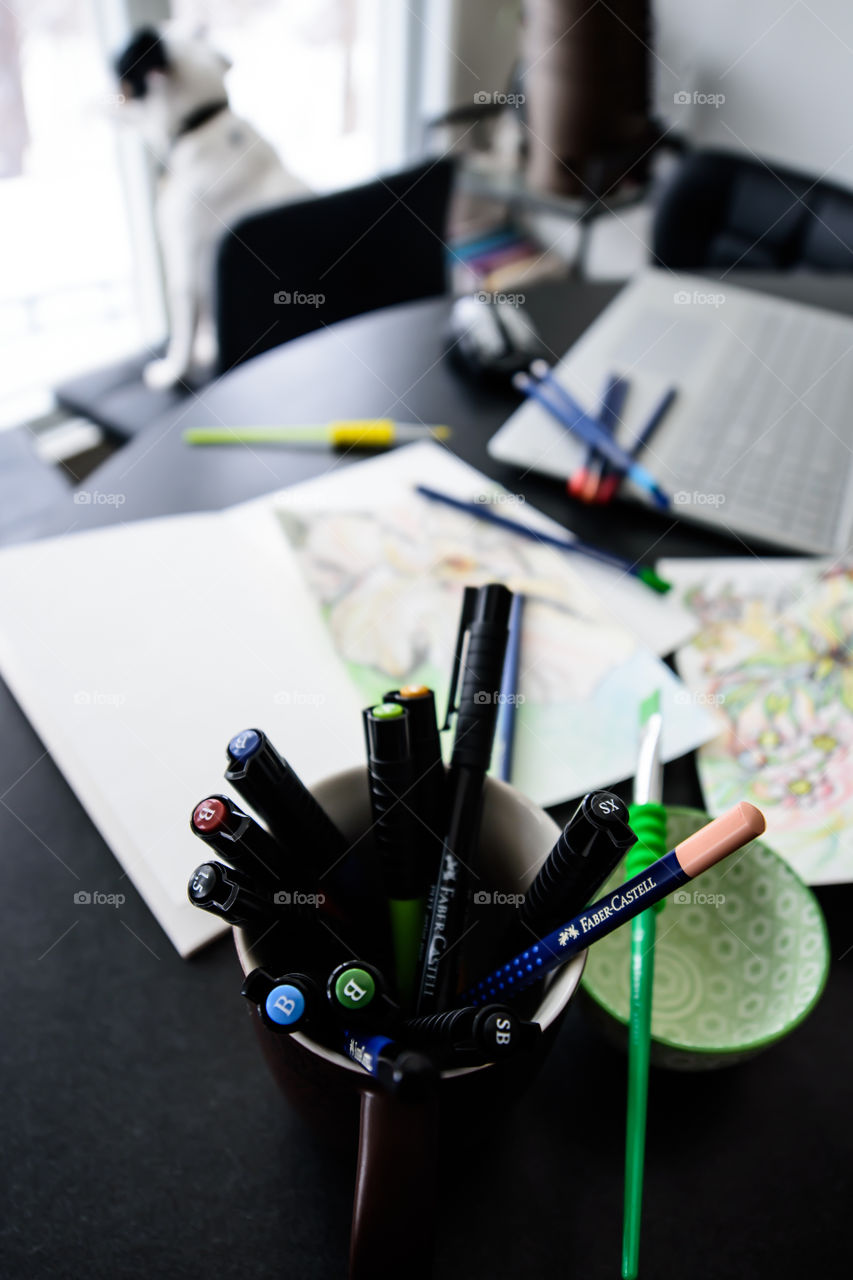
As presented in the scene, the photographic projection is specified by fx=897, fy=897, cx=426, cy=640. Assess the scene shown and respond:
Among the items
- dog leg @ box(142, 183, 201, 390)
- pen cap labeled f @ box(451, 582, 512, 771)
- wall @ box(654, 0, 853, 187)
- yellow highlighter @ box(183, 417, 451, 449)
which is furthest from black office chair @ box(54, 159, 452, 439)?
wall @ box(654, 0, 853, 187)

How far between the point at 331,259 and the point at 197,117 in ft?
1.52

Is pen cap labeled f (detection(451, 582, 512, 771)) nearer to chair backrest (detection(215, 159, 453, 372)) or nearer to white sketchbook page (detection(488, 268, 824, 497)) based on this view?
white sketchbook page (detection(488, 268, 824, 497))

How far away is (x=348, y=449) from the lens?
2.69ft

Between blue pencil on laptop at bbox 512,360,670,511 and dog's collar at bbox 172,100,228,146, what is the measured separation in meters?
0.93

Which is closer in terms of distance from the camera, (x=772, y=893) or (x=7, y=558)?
(x=772, y=893)

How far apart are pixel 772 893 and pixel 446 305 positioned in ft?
2.61

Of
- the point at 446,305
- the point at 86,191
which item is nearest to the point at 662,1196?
the point at 446,305

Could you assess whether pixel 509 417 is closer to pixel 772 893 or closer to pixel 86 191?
pixel 772 893

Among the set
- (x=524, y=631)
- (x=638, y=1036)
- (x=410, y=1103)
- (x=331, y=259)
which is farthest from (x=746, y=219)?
(x=410, y=1103)

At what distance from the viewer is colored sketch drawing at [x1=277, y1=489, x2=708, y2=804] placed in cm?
57

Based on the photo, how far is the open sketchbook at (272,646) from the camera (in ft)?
1.78

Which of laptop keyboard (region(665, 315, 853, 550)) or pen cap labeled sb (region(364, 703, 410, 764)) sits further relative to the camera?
laptop keyboard (region(665, 315, 853, 550))

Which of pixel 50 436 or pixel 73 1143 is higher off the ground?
pixel 73 1143

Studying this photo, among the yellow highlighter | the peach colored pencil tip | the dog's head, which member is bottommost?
the yellow highlighter
